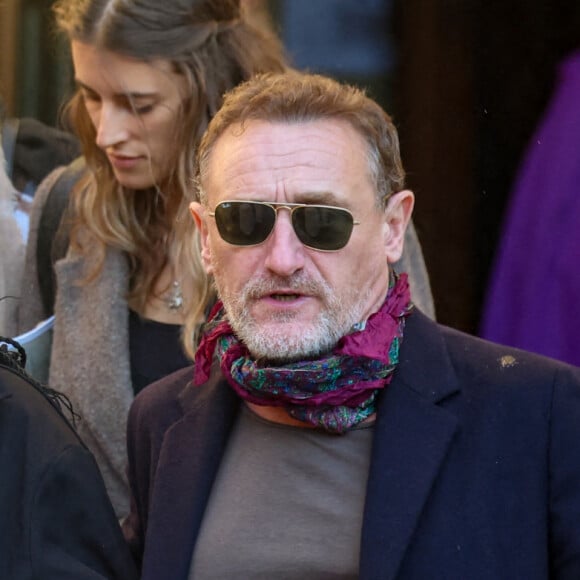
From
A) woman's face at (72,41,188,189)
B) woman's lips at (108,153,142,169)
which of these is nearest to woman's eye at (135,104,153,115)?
woman's face at (72,41,188,189)

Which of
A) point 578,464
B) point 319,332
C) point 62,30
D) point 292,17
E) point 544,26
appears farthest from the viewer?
point 292,17

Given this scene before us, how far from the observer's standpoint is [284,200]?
8.36ft

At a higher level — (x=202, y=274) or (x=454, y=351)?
(x=454, y=351)

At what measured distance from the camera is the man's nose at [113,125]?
3293 millimetres

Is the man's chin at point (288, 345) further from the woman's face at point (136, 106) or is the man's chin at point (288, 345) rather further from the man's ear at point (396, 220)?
the woman's face at point (136, 106)

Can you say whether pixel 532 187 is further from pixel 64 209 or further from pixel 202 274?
pixel 64 209

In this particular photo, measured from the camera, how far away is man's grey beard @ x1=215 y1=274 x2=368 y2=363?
8.28 ft

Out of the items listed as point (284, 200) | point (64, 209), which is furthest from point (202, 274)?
point (284, 200)

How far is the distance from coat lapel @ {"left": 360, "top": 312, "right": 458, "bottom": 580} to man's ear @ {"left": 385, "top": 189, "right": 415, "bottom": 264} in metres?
0.19

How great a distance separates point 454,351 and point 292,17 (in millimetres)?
1929

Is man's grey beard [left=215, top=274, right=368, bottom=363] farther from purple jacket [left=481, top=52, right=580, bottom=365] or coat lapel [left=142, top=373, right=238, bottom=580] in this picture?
purple jacket [left=481, top=52, right=580, bottom=365]

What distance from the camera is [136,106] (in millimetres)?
3285

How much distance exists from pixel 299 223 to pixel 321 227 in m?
0.04

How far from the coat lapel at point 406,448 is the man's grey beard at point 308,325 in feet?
0.46
